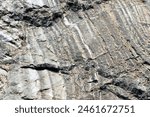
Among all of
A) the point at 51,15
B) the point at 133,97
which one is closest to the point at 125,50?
the point at 133,97

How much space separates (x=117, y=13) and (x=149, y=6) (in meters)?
0.89

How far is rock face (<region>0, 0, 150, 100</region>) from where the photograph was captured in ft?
38.4

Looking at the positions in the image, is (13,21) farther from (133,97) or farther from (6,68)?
(133,97)

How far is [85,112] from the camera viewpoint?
1150 cm

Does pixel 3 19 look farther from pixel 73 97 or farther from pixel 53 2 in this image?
pixel 73 97

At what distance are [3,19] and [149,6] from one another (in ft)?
12.2

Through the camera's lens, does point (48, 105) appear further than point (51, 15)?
No

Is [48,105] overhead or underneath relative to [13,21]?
underneath

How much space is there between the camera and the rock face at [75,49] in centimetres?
1171

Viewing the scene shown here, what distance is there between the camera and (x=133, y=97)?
462 inches

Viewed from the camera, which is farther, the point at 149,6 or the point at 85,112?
the point at 149,6

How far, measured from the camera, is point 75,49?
12.2 m

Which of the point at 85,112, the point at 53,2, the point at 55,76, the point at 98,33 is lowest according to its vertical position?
the point at 85,112

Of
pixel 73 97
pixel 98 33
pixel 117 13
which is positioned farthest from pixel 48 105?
pixel 117 13
